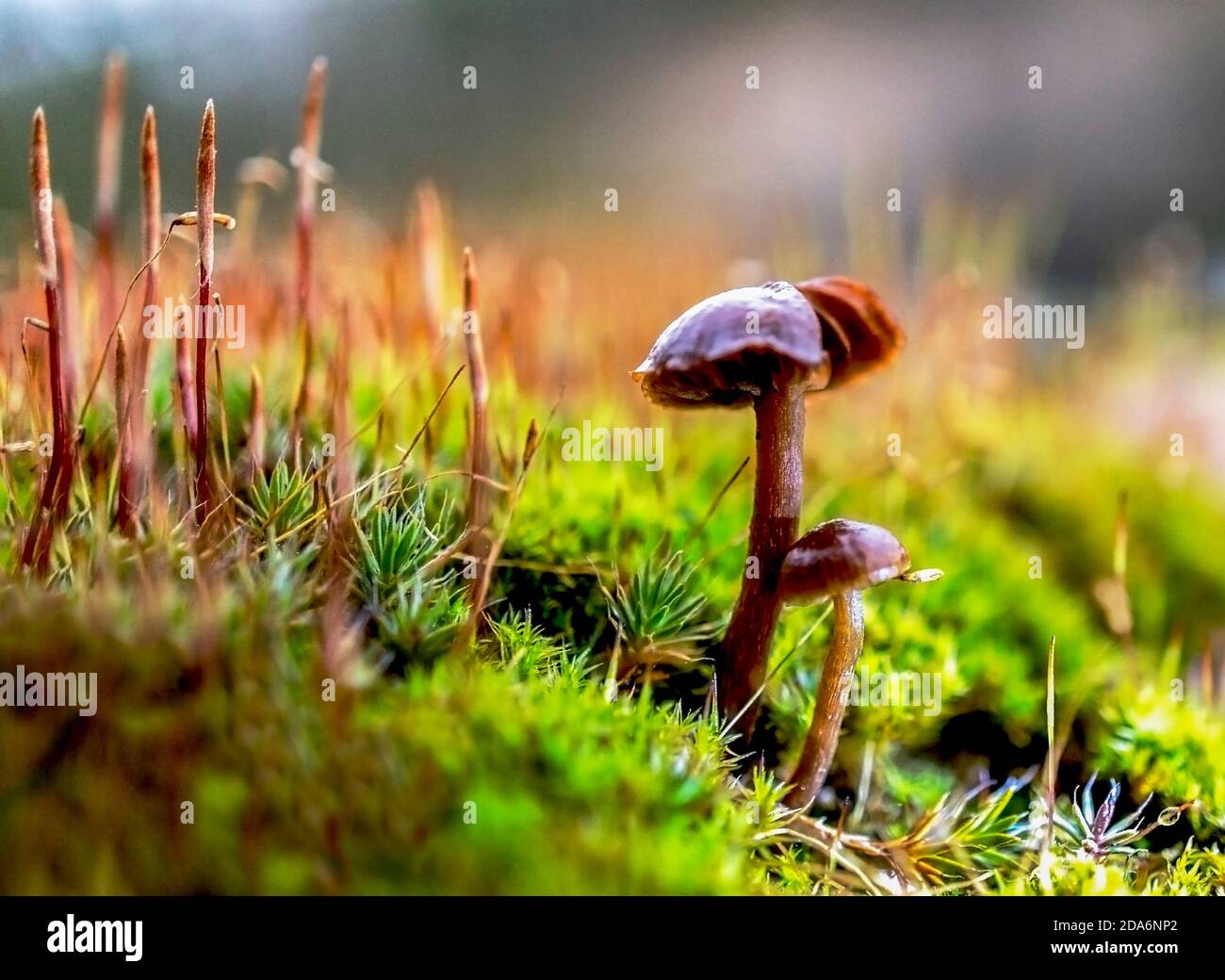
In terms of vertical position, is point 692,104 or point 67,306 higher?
point 692,104

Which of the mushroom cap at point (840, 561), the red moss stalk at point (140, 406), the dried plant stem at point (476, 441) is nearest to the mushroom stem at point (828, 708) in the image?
the mushroom cap at point (840, 561)

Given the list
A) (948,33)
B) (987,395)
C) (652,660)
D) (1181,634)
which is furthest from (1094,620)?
(948,33)

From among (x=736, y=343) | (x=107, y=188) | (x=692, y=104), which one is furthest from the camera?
(x=692, y=104)

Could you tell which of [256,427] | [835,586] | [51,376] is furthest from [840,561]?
[51,376]

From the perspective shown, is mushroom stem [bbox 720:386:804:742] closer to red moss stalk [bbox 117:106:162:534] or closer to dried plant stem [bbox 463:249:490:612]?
dried plant stem [bbox 463:249:490:612]

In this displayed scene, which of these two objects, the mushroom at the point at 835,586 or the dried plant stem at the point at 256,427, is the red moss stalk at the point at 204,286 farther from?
the mushroom at the point at 835,586

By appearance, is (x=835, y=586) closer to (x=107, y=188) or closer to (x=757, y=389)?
(x=757, y=389)
